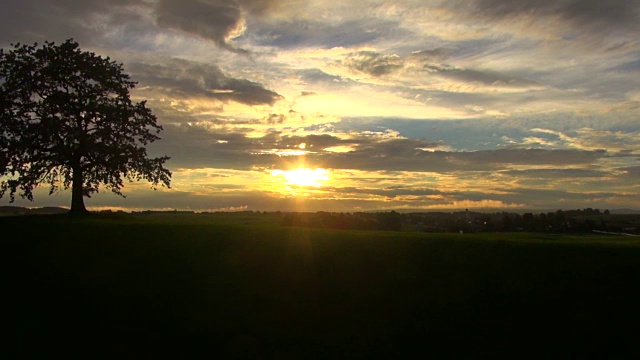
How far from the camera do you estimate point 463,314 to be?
65.2ft

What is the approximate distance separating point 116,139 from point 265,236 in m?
21.5

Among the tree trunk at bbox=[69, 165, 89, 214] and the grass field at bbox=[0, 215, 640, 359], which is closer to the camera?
the grass field at bbox=[0, 215, 640, 359]

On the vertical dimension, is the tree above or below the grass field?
above

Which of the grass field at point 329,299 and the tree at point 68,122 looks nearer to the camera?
the grass field at point 329,299

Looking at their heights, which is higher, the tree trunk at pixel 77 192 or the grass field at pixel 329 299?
the tree trunk at pixel 77 192

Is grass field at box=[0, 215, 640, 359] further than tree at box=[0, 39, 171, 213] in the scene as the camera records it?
No

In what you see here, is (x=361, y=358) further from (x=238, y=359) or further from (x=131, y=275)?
(x=131, y=275)

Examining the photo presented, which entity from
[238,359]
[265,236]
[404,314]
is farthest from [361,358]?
[265,236]

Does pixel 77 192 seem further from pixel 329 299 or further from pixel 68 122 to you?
pixel 329 299

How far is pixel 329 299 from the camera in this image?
70.5ft

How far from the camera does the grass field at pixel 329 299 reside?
18781mm

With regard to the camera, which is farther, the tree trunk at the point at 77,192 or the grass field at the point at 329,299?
the tree trunk at the point at 77,192

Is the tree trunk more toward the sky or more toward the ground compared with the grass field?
more toward the sky

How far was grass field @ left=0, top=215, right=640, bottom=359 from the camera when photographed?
61.6 ft
